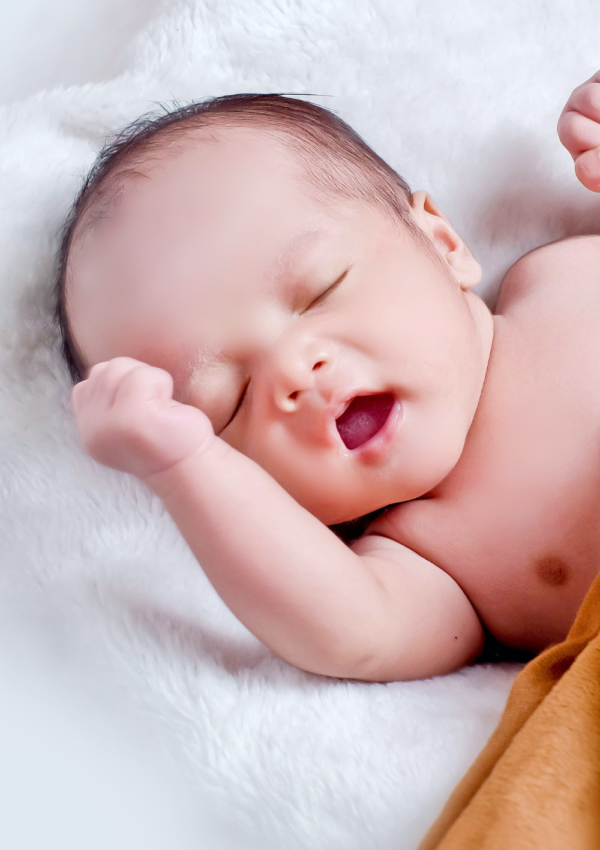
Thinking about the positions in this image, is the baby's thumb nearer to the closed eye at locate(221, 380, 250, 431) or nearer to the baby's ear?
the baby's ear

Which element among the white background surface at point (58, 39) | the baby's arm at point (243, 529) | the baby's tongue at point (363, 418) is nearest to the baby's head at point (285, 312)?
the baby's tongue at point (363, 418)

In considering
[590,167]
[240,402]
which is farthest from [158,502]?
[590,167]

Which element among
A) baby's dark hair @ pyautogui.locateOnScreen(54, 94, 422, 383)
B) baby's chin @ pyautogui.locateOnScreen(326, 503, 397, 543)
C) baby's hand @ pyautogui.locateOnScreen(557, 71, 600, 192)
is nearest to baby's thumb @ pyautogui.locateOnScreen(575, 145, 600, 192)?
baby's hand @ pyautogui.locateOnScreen(557, 71, 600, 192)

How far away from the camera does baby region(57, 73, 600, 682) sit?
81 centimetres

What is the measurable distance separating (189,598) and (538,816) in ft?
1.77

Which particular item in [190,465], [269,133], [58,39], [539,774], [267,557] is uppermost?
[58,39]

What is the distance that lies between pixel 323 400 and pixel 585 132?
2.09 feet

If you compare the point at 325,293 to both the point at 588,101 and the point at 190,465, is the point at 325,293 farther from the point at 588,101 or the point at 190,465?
the point at 588,101

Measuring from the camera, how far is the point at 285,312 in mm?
928

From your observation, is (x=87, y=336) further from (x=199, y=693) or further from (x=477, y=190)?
(x=477, y=190)

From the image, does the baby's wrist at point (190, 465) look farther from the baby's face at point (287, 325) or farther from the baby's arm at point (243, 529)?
the baby's face at point (287, 325)

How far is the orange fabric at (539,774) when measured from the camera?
1.96ft

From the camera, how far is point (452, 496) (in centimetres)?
103

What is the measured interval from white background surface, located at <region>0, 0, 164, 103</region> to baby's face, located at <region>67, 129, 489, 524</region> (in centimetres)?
66
